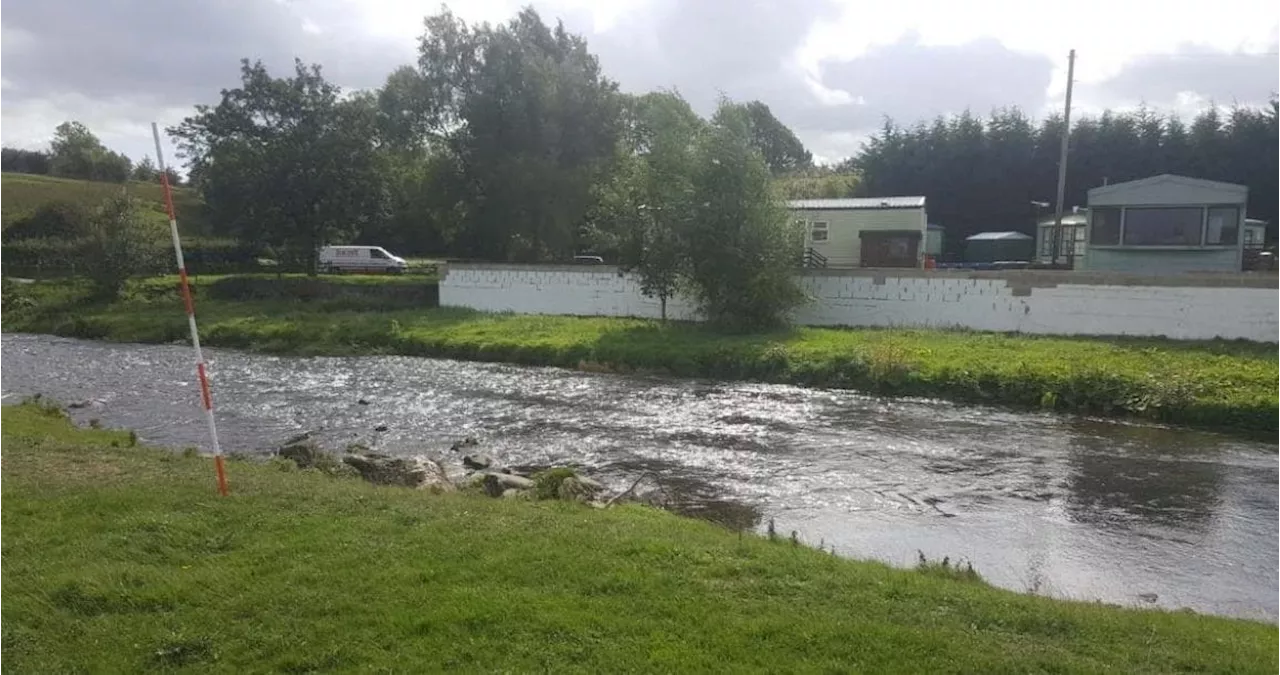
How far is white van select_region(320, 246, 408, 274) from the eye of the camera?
49.6m

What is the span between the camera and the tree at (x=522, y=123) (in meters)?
40.4

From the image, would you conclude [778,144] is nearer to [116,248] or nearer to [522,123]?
[522,123]

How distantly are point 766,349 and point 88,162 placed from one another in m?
79.7

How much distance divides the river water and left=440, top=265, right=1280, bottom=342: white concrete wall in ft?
24.5

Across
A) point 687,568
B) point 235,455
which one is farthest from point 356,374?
point 687,568

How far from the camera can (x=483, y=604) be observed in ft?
18.7

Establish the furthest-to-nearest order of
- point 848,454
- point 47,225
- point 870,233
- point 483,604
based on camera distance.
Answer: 1. point 47,225
2. point 870,233
3. point 848,454
4. point 483,604

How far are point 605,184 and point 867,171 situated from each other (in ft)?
104

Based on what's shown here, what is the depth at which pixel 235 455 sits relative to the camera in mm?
12945

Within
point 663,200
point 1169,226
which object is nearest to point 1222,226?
point 1169,226

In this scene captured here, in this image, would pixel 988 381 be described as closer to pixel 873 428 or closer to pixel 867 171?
pixel 873 428

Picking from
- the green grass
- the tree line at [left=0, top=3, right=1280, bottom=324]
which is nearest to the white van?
the tree line at [left=0, top=3, right=1280, bottom=324]

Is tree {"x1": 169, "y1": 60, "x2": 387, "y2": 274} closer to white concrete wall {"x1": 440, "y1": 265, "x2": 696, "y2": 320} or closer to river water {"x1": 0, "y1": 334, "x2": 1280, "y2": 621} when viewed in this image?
white concrete wall {"x1": 440, "y1": 265, "x2": 696, "y2": 320}

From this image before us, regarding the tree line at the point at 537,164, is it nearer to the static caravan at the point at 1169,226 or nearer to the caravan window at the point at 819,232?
the caravan window at the point at 819,232
